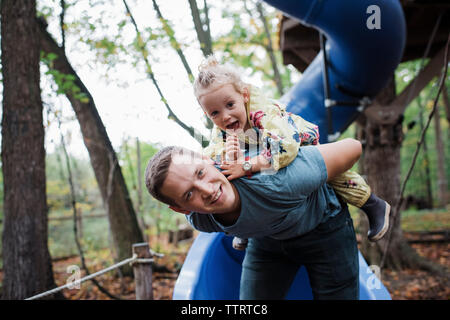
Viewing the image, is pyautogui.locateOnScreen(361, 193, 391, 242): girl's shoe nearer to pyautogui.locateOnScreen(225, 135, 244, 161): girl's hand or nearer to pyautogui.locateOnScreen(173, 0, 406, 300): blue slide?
pyautogui.locateOnScreen(173, 0, 406, 300): blue slide

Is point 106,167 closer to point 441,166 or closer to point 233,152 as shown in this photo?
point 233,152

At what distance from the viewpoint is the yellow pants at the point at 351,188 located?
1.25 meters

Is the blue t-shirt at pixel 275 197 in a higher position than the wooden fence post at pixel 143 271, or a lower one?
higher

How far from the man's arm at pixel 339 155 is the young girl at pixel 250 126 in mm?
102

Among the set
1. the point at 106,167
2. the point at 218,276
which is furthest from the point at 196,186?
the point at 106,167

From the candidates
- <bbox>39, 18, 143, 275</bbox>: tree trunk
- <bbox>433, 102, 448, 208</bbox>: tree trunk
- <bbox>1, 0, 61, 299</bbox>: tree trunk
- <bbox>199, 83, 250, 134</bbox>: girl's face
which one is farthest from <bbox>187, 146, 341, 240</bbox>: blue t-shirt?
<bbox>433, 102, 448, 208</bbox>: tree trunk

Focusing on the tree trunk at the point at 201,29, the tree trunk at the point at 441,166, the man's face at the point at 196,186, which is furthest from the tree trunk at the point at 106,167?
the tree trunk at the point at 441,166

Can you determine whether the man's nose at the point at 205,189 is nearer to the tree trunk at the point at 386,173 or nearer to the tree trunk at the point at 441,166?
the tree trunk at the point at 386,173

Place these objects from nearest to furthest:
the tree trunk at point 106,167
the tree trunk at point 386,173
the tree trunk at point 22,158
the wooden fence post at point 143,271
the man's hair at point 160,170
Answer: the man's hair at point 160,170 → the wooden fence post at point 143,271 → the tree trunk at point 22,158 → the tree trunk at point 386,173 → the tree trunk at point 106,167

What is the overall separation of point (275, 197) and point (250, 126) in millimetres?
415

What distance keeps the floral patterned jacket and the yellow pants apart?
0.20 meters

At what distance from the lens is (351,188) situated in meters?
1.26

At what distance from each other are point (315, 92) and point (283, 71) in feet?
28.3

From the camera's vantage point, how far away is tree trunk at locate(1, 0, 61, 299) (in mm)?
2648
